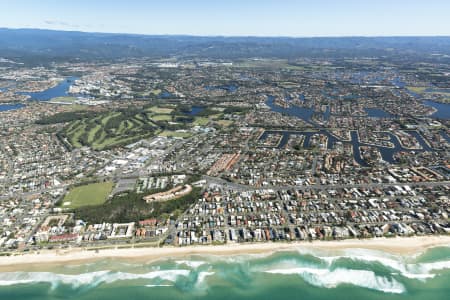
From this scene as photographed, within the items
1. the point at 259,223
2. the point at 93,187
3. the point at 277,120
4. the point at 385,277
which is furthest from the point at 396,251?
the point at 277,120

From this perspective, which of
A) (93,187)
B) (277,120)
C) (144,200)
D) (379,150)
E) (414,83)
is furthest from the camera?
(414,83)

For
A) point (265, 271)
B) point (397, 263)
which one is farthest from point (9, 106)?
point (397, 263)

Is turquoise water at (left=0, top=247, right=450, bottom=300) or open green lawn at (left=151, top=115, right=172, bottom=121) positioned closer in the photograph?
turquoise water at (left=0, top=247, right=450, bottom=300)

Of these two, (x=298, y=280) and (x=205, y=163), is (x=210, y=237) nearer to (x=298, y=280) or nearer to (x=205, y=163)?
(x=298, y=280)

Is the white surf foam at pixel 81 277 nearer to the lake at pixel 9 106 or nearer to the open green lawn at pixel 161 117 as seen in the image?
the open green lawn at pixel 161 117

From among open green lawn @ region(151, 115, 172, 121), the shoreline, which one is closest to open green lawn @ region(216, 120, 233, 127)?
open green lawn @ region(151, 115, 172, 121)

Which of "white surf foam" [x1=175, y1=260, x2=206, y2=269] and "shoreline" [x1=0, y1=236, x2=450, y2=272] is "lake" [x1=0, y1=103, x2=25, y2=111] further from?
"white surf foam" [x1=175, y1=260, x2=206, y2=269]

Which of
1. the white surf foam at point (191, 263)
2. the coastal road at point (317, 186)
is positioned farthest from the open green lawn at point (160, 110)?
the white surf foam at point (191, 263)
